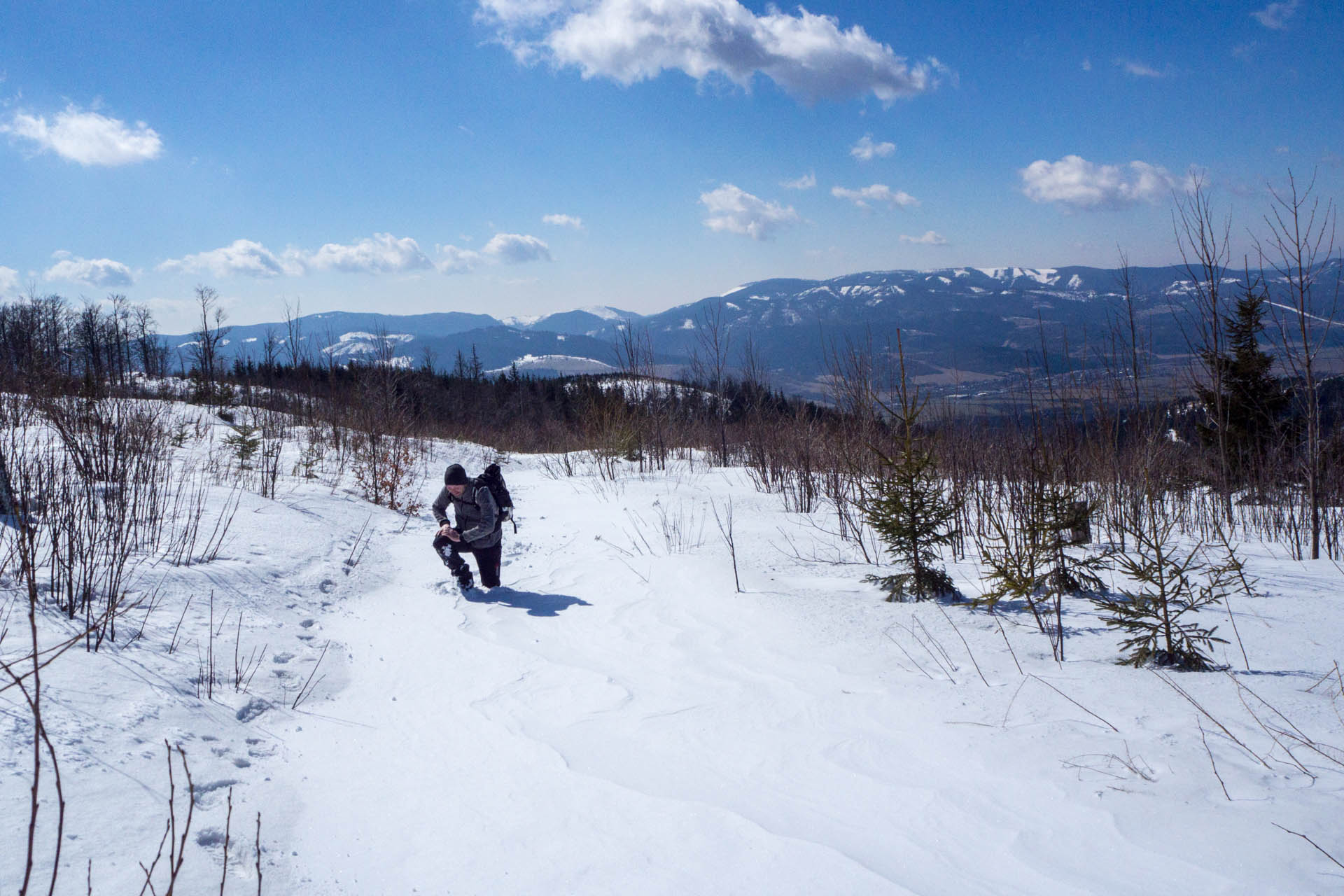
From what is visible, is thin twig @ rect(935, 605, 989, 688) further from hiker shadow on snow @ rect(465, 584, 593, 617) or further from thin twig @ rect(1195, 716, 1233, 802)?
hiker shadow on snow @ rect(465, 584, 593, 617)

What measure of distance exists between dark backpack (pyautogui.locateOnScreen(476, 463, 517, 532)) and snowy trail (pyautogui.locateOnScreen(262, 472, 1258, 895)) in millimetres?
1616

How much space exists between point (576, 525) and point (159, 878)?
6.91 metres

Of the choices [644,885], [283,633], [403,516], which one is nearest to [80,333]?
[403,516]

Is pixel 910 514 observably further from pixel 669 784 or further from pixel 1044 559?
pixel 669 784

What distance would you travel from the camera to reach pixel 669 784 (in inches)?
112

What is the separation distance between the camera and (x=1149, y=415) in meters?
6.22

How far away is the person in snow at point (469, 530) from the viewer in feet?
19.5

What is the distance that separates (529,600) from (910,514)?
10.9 ft

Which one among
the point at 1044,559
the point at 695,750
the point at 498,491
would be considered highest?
the point at 498,491

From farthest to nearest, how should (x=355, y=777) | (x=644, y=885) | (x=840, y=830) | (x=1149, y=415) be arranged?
(x=1149, y=415), (x=355, y=777), (x=840, y=830), (x=644, y=885)

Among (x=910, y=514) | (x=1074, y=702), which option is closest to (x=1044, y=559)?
(x=910, y=514)

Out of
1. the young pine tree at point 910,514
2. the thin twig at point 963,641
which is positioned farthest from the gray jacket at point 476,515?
the thin twig at point 963,641

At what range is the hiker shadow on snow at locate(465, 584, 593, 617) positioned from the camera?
216 inches

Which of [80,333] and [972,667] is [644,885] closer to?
[972,667]
